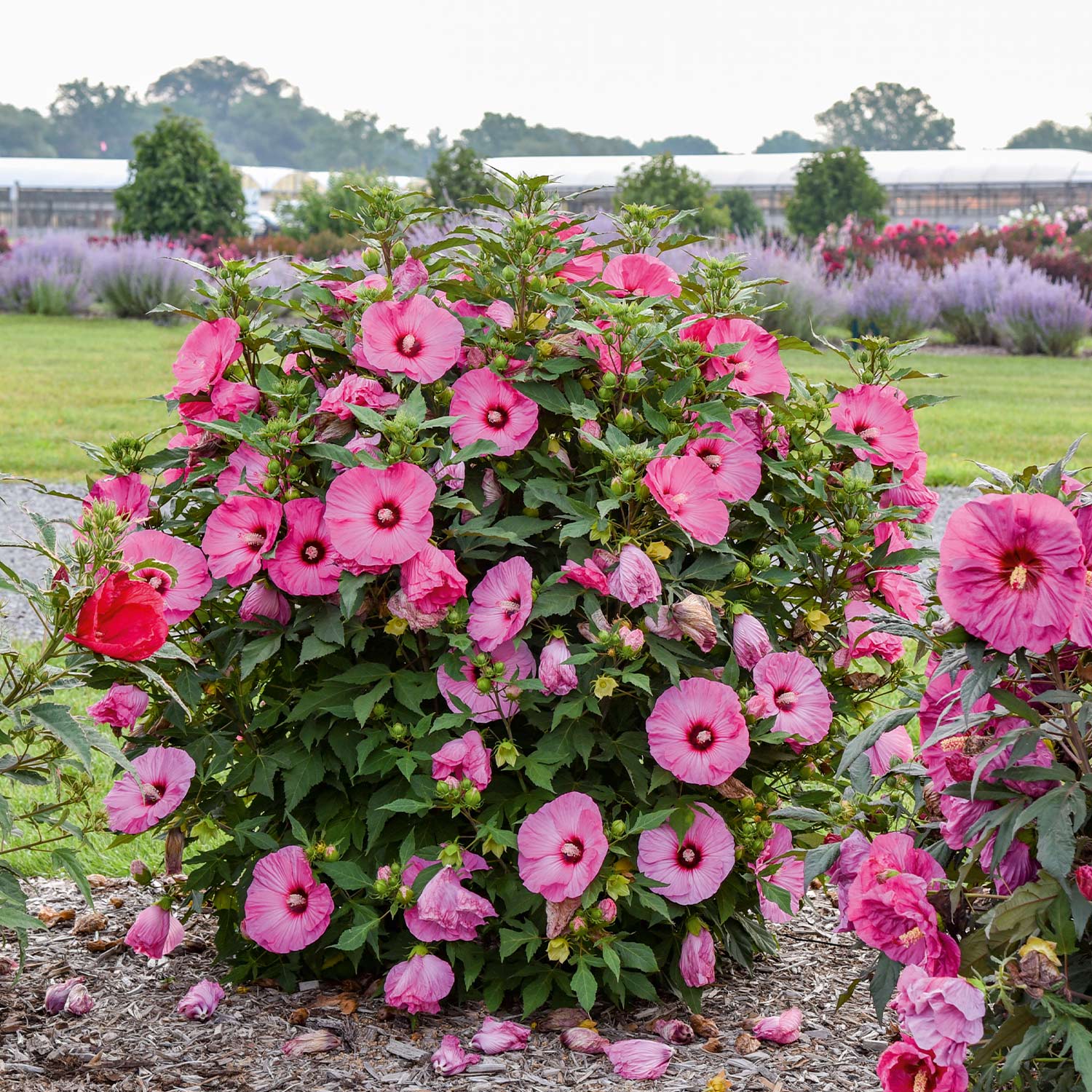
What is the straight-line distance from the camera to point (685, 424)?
2092 mm

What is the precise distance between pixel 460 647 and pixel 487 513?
0.26m

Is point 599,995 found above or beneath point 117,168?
beneath

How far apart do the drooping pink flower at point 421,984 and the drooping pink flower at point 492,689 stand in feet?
1.29

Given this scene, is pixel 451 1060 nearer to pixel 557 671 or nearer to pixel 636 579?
pixel 557 671

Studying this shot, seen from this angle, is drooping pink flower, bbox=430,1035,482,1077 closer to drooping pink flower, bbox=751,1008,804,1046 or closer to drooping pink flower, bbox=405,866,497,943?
drooping pink flower, bbox=405,866,497,943

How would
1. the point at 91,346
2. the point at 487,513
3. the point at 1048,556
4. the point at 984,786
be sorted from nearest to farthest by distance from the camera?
the point at 1048,556, the point at 984,786, the point at 487,513, the point at 91,346

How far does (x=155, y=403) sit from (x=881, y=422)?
6.91m

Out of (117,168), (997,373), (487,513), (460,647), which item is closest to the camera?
(460,647)

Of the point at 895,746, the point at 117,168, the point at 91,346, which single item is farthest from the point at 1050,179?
the point at 895,746

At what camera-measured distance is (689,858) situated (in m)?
2.06

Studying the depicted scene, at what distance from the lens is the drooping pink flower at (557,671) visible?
197 cm

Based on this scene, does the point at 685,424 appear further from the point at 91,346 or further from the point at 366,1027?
the point at 91,346

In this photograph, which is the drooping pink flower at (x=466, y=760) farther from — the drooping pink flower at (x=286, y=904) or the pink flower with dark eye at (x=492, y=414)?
the pink flower with dark eye at (x=492, y=414)

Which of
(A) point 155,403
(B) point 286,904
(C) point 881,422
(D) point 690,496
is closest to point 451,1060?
(B) point 286,904
